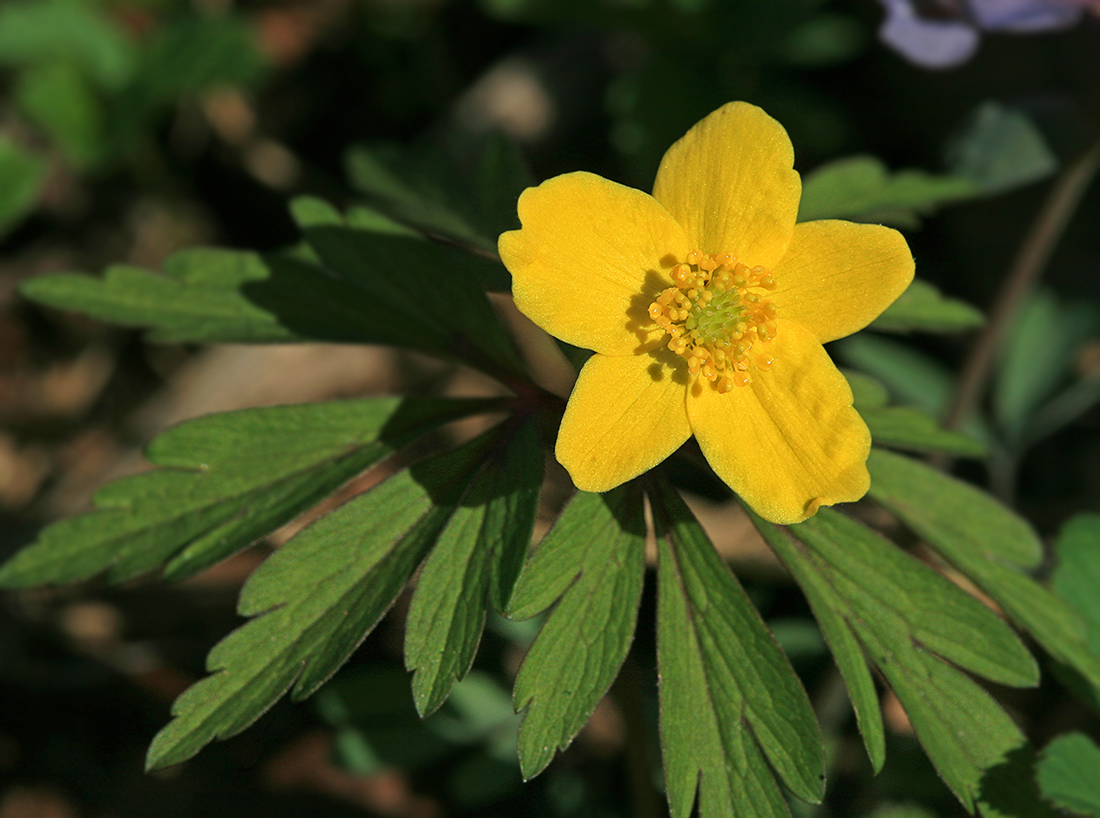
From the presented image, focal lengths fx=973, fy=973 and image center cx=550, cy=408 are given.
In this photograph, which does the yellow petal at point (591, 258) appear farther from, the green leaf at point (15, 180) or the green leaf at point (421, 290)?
the green leaf at point (15, 180)

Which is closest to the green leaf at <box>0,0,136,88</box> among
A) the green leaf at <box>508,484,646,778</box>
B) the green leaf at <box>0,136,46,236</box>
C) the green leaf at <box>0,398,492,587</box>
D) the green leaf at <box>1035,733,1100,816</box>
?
the green leaf at <box>0,136,46,236</box>

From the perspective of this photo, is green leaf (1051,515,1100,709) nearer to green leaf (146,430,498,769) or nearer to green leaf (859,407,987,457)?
green leaf (859,407,987,457)

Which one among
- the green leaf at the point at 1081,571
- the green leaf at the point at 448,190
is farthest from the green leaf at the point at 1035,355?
A: the green leaf at the point at 448,190

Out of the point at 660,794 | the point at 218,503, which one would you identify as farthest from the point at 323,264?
the point at 660,794

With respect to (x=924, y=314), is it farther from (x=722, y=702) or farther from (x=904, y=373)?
(x=904, y=373)

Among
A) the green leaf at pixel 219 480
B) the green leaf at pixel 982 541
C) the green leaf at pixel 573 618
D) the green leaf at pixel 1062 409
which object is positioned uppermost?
the green leaf at pixel 219 480

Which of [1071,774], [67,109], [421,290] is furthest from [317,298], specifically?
[67,109]
